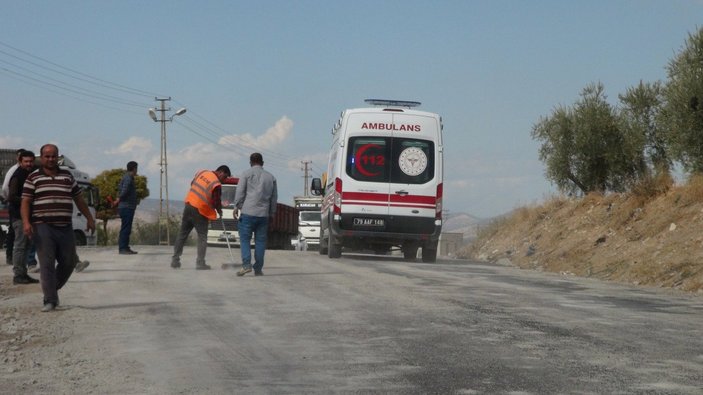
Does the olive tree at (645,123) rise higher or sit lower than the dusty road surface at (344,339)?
higher

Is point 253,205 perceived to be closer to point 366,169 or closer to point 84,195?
point 366,169

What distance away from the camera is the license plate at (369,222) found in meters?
22.8

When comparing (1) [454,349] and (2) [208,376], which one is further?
(1) [454,349]

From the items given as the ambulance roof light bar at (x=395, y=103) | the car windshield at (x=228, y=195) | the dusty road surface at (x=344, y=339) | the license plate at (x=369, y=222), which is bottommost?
the dusty road surface at (x=344, y=339)

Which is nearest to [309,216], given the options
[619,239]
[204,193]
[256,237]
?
[619,239]

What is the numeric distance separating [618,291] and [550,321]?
5289 mm

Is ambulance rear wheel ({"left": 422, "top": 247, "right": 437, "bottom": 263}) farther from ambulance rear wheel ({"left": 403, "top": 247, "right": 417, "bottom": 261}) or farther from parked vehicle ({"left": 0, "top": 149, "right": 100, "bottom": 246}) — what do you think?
parked vehicle ({"left": 0, "top": 149, "right": 100, "bottom": 246})

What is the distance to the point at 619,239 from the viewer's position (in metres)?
24.1

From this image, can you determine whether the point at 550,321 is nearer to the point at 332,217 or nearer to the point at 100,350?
the point at 100,350

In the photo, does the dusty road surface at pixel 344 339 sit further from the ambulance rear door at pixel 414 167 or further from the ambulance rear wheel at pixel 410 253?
the ambulance rear wheel at pixel 410 253

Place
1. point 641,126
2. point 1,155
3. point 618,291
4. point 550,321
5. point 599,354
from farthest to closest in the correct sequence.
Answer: point 1,155 → point 641,126 → point 618,291 → point 550,321 → point 599,354

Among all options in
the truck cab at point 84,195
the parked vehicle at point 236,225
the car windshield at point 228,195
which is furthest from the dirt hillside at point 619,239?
the truck cab at point 84,195

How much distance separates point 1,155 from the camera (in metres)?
32.6

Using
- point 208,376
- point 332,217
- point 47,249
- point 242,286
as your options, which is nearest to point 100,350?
point 208,376
